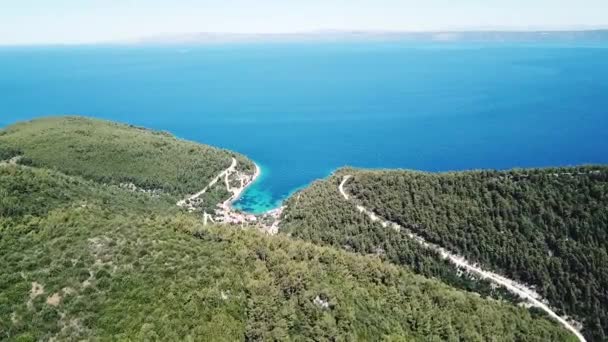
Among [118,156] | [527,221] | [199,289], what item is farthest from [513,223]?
[118,156]

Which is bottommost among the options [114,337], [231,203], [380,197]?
[231,203]

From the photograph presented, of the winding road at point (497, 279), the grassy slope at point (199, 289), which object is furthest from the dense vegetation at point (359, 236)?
the grassy slope at point (199, 289)

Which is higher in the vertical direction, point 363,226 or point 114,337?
point 114,337

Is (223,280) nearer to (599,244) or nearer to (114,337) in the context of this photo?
(114,337)

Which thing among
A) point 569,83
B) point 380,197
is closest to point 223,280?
point 380,197

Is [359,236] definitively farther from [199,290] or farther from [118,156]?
[118,156]

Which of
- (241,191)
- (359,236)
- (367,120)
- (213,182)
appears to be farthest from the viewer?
(367,120)
